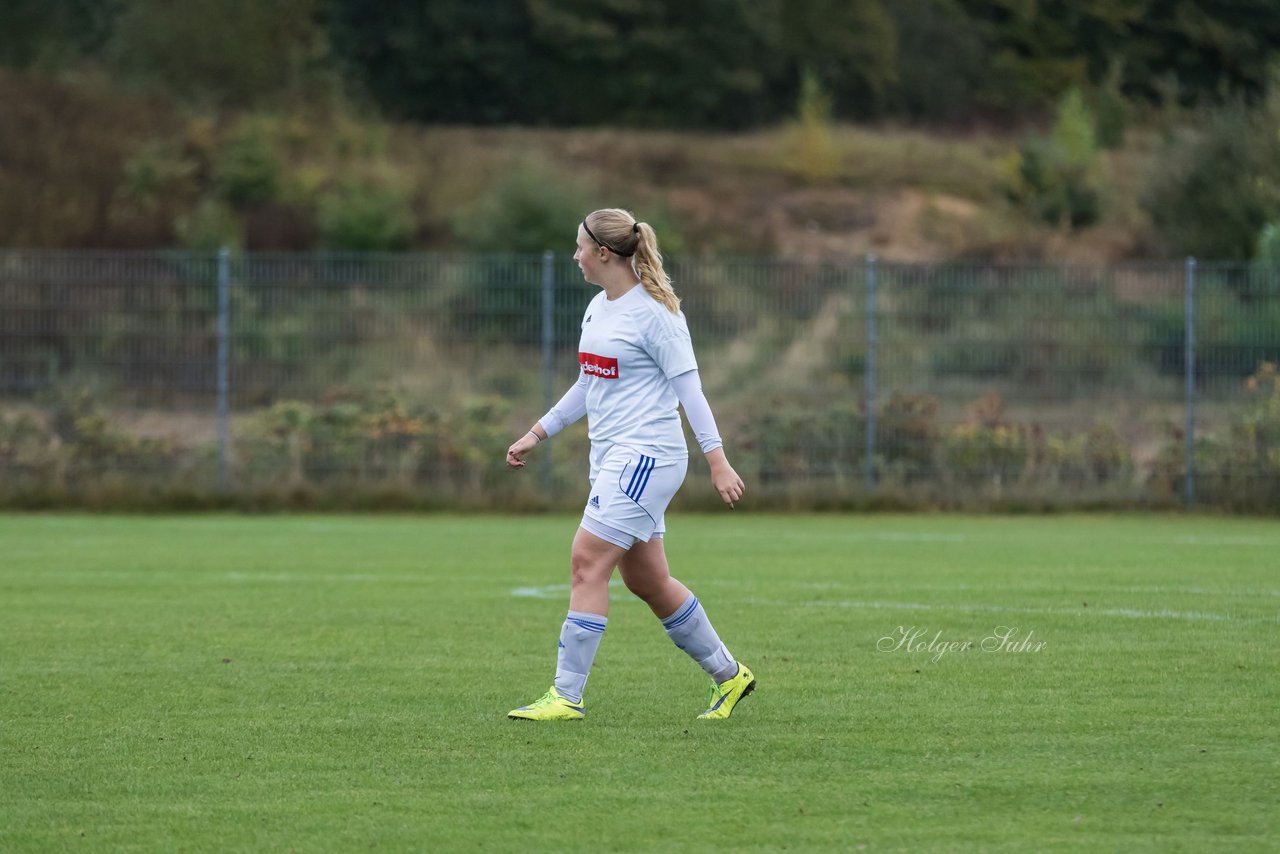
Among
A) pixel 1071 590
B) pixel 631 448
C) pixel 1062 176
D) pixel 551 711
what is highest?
pixel 1062 176

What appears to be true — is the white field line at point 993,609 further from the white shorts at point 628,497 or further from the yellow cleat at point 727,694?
the white shorts at point 628,497

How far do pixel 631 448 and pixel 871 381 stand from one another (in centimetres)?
1233

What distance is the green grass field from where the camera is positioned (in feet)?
16.8

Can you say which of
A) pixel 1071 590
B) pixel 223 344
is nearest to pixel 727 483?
pixel 1071 590

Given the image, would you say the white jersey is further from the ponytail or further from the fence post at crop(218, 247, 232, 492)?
the fence post at crop(218, 247, 232, 492)

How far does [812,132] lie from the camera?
52000mm

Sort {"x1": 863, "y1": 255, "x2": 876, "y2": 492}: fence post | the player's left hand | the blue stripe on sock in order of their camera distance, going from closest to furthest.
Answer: the player's left hand
the blue stripe on sock
{"x1": 863, "y1": 255, "x2": 876, "y2": 492}: fence post

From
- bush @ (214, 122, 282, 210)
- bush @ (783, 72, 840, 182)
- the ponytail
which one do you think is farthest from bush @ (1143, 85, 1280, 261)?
the ponytail

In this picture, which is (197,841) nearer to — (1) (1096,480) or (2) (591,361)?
(2) (591,361)

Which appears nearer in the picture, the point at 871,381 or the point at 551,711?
the point at 551,711

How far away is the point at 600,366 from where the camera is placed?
22.3 ft

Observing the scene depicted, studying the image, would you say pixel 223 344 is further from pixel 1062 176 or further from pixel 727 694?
pixel 1062 176

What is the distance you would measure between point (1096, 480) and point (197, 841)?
14.8 metres

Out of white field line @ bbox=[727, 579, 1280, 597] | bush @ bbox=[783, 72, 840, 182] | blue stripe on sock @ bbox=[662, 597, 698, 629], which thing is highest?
bush @ bbox=[783, 72, 840, 182]
